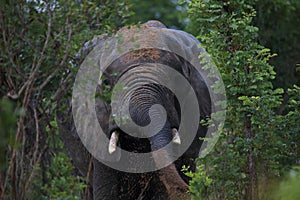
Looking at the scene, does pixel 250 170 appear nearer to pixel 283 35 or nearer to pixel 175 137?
pixel 175 137

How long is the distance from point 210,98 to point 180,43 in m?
0.78

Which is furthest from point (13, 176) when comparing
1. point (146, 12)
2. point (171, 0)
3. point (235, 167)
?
point (171, 0)

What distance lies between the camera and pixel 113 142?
683 centimetres

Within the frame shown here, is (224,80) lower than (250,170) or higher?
higher

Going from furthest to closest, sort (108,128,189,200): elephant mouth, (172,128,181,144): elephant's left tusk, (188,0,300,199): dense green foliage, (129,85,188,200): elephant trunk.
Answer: (172,128,181,144): elephant's left tusk < (188,0,300,199): dense green foliage < (129,85,188,200): elephant trunk < (108,128,189,200): elephant mouth

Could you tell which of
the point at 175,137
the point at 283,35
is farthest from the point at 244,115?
the point at 283,35

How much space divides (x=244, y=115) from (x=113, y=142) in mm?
1226

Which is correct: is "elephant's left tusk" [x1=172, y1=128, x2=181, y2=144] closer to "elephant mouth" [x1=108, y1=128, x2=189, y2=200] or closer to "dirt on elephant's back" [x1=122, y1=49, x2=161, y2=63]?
"elephant mouth" [x1=108, y1=128, x2=189, y2=200]

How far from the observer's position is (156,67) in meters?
7.37

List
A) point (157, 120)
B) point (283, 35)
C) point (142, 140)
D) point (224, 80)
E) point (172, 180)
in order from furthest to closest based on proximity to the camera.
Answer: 1. point (283, 35)
2. point (224, 80)
3. point (142, 140)
4. point (157, 120)
5. point (172, 180)

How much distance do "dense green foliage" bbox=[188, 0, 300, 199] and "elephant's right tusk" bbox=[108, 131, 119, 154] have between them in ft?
2.72

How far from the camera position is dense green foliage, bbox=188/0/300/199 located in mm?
6586

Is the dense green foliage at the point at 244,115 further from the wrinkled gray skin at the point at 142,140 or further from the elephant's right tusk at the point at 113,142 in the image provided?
the elephant's right tusk at the point at 113,142

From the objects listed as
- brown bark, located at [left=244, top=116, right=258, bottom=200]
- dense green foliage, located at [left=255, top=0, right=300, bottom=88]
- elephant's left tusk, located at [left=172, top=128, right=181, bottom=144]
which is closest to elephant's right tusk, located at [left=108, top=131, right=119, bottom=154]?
elephant's left tusk, located at [left=172, top=128, right=181, bottom=144]
